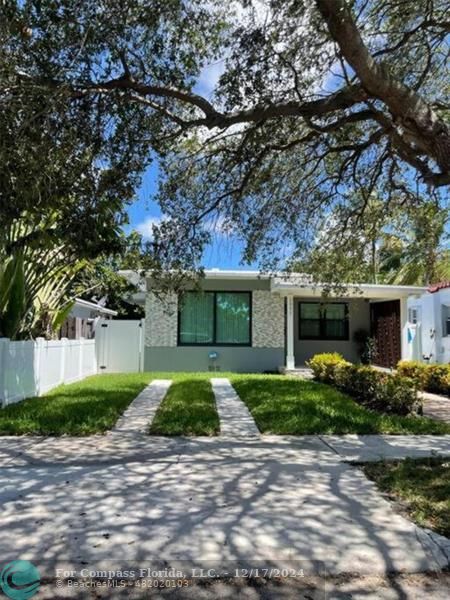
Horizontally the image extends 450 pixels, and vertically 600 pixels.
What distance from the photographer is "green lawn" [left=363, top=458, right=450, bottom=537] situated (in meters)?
4.27

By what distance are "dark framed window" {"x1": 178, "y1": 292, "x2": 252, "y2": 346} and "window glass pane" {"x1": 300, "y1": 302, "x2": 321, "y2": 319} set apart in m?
2.61

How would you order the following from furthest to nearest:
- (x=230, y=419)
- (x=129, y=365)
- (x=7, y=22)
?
(x=129, y=365)
(x=230, y=419)
(x=7, y=22)

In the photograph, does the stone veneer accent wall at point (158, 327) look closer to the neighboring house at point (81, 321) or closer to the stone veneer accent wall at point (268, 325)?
the neighboring house at point (81, 321)

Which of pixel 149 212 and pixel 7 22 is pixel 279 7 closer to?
pixel 7 22

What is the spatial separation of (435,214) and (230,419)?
5427 millimetres

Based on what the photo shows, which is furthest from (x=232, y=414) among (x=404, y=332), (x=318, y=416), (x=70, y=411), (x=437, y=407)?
(x=404, y=332)

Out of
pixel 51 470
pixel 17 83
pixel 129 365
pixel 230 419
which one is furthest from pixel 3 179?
pixel 129 365

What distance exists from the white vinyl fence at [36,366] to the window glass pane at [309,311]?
8.22 m

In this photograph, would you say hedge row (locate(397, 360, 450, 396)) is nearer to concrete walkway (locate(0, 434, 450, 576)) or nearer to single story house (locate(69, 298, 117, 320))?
concrete walkway (locate(0, 434, 450, 576))

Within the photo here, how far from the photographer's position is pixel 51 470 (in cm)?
563

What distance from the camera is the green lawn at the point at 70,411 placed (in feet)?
25.0

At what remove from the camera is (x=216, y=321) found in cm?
1752

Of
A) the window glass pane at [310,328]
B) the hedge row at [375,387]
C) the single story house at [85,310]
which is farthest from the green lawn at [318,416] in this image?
the single story house at [85,310]

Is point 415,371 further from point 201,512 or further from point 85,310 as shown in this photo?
point 85,310
